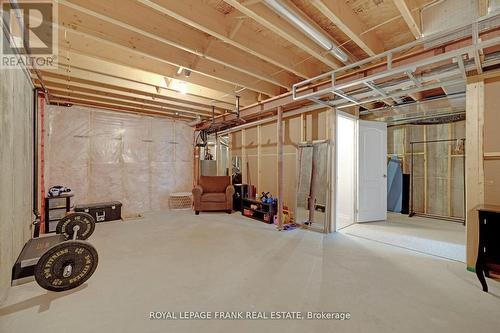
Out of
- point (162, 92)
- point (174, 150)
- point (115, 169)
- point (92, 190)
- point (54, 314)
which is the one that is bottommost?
point (54, 314)

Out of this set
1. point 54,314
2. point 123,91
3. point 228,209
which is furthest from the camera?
point 228,209

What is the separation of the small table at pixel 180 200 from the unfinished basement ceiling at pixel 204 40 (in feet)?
9.86

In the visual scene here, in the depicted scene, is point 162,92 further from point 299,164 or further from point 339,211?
A: point 339,211

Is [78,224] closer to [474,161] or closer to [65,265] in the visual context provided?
[65,265]

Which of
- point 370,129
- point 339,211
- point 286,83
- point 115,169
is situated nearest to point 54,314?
point 286,83

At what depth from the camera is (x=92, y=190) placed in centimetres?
511

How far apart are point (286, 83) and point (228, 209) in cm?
325

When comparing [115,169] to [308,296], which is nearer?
[308,296]

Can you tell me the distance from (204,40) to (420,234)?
4536 millimetres

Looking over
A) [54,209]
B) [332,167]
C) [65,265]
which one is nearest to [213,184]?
[332,167]

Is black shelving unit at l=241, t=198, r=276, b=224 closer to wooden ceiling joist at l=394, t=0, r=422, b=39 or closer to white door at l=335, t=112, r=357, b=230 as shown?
white door at l=335, t=112, r=357, b=230

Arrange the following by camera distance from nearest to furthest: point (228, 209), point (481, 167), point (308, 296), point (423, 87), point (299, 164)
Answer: point (308, 296)
point (481, 167)
point (423, 87)
point (299, 164)
point (228, 209)

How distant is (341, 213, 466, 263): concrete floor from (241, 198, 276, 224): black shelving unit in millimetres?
1387

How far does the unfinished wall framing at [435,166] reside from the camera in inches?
187
